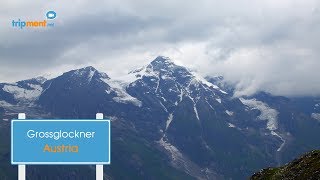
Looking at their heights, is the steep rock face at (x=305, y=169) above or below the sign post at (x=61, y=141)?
below

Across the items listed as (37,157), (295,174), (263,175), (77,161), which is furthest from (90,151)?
(263,175)

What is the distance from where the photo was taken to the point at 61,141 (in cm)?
3064

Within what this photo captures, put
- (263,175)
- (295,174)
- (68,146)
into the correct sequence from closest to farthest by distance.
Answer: (68,146)
(295,174)
(263,175)

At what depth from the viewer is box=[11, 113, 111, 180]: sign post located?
30.7m

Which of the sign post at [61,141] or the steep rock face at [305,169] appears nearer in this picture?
the sign post at [61,141]

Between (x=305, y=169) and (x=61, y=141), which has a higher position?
(x=61, y=141)

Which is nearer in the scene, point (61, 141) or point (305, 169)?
point (61, 141)

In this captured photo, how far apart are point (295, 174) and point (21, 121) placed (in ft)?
136

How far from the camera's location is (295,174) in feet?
210

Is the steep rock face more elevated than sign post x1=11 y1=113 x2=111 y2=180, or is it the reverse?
sign post x1=11 y1=113 x2=111 y2=180

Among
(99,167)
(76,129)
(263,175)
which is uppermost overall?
(76,129)

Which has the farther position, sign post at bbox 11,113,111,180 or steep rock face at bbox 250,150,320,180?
steep rock face at bbox 250,150,320,180

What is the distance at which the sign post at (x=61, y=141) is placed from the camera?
101 ft

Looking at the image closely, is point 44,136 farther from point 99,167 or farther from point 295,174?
point 295,174
